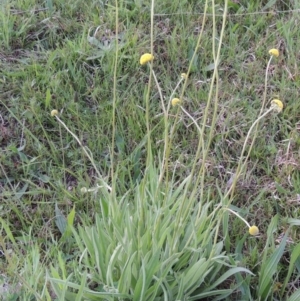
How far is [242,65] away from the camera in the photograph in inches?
89.2

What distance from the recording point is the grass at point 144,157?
1.41 metres

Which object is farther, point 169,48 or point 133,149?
point 169,48

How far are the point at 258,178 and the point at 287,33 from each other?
788 mm

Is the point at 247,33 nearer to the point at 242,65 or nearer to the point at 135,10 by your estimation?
the point at 242,65

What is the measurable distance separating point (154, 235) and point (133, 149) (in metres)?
0.68

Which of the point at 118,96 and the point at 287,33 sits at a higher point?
the point at 287,33

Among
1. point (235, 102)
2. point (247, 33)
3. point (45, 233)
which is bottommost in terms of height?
point (45, 233)

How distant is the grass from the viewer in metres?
1.41

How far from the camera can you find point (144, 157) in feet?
6.54

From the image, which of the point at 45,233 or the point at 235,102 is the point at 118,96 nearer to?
the point at 235,102

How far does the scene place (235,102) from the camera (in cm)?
213

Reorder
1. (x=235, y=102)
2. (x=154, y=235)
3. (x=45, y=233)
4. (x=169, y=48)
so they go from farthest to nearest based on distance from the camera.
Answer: (x=169, y=48) < (x=235, y=102) < (x=45, y=233) < (x=154, y=235)

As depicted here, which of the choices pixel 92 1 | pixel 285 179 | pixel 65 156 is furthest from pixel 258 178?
pixel 92 1

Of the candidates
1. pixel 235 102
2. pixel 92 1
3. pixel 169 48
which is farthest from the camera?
pixel 92 1
